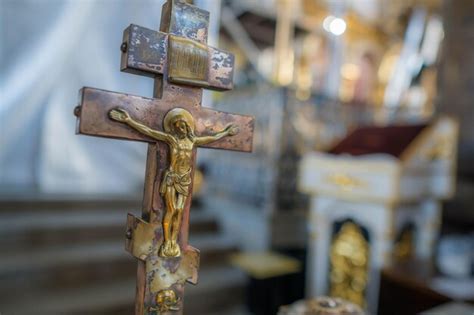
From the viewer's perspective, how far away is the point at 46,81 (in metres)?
2.97

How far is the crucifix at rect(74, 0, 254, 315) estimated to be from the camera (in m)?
0.83

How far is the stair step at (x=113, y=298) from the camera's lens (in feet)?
6.46

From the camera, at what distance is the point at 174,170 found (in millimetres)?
867

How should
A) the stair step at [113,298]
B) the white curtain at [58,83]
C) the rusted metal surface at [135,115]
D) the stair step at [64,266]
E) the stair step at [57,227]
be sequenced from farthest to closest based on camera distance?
the white curtain at [58,83] → the stair step at [57,227] → the stair step at [64,266] → the stair step at [113,298] → the rusted metal surface at [135,115]

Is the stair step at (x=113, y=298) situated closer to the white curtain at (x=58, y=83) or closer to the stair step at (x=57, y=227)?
the stair step at (x=57, y=227)

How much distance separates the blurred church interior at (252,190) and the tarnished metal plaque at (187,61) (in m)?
1.11

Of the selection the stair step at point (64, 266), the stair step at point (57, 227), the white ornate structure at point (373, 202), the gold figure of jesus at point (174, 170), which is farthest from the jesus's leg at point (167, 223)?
the stair step at point (57, 227)

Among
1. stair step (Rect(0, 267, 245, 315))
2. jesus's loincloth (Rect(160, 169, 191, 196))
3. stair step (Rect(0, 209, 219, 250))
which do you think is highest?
jesus's loincloth (Rect(160, 169, 191, 196))

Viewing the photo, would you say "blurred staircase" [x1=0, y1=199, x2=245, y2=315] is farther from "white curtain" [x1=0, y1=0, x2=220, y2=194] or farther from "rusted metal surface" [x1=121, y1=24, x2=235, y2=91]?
"rusted metal surface" [x1=121, y1=24, x2=235, y2=91]

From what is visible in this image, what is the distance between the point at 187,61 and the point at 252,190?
2.52 m

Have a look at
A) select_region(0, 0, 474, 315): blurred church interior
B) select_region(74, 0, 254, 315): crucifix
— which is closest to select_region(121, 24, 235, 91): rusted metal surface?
select_region(74, 0, 254, 315): crucifix

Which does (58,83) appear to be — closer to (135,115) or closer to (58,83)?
(58,83)

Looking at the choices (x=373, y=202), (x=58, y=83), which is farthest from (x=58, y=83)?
(x=373, y=202)

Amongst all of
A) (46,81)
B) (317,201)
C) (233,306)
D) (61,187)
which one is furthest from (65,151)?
(317,201)
